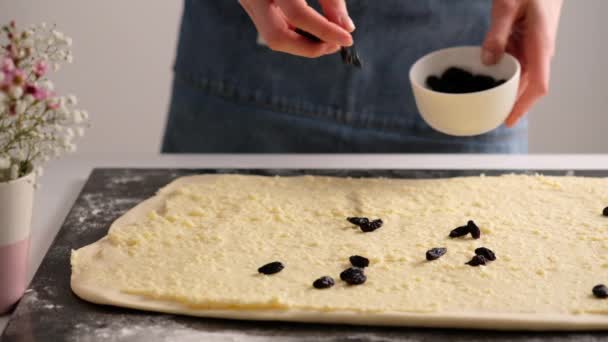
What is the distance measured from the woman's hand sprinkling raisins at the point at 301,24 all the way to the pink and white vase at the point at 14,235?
0.48 metres

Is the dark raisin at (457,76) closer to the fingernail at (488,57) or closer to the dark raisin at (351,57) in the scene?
the fingernail at (488,57)

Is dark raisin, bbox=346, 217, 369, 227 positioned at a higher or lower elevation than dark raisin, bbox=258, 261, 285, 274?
higher

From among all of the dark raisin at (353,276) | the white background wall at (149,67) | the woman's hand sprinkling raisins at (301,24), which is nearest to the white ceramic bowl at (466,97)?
the woman's hand sprinkling raisins at (301,24)

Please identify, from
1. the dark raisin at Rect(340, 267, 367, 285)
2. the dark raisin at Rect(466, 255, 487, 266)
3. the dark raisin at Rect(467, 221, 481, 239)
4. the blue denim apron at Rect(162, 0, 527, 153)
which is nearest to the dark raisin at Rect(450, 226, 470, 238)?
the dark raisin at Rect(467, 221, 481, 239)

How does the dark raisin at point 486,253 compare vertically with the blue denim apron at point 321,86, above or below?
below


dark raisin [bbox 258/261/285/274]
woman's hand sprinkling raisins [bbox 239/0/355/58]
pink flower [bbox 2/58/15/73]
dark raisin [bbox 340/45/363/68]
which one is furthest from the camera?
dark raisin [bbox 340/45/363/68]

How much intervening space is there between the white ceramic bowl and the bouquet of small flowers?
71 centimetres

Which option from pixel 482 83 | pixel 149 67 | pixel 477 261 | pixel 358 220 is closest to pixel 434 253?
pixel 477 261

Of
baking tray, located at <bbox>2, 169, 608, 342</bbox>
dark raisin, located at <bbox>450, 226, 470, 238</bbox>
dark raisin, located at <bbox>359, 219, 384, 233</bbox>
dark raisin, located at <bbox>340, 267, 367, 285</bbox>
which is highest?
dark raisin, located at <bbox>450, 226, 470, 238</bbox>

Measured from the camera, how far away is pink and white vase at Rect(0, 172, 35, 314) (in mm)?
1166

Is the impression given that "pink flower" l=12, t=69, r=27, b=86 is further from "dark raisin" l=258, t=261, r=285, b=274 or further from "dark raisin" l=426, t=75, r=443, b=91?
"dark raisin" l=426, t=75, r=443, b=91

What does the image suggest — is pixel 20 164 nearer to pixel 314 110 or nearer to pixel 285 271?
pixel 285 271

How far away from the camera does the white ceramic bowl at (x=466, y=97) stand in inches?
59.4

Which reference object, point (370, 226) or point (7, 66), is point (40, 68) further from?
point (370, 226)
